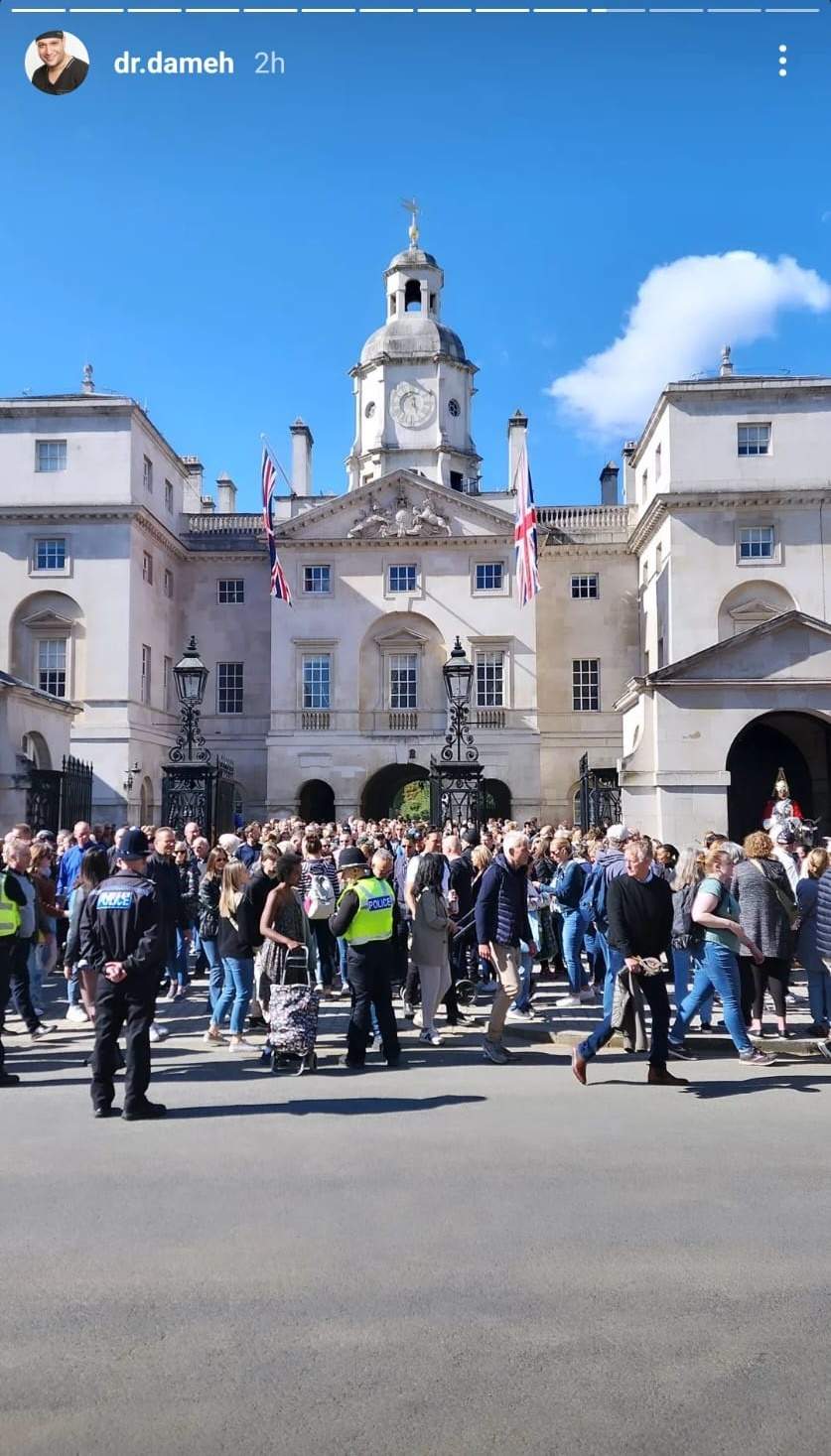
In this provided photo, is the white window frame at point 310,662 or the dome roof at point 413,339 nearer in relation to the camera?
the white window frame at point 310,662

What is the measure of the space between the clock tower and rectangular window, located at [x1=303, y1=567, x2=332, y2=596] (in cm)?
846

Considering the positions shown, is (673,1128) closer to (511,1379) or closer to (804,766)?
(511,1379)

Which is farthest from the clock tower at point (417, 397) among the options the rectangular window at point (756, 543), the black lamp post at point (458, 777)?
the black lamp post at point (458, 777)

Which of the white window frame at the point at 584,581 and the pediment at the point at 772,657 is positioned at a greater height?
the white window frame at the point at 584,581

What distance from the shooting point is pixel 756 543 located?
38219mm

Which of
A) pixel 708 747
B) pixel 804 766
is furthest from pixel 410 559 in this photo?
pixel 708 747

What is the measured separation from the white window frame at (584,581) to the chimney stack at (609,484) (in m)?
5.94

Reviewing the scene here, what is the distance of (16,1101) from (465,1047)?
4235 millimetres

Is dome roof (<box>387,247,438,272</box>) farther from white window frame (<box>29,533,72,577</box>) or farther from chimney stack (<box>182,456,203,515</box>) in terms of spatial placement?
white window frame (<box>29,533,72,577</box>)

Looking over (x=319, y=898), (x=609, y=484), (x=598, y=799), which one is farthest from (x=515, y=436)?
(x=319, y=898)

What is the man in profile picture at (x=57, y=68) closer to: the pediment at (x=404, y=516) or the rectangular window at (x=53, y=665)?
the rectangular window at (x=53, y=665)

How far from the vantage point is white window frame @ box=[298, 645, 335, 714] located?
143 feet

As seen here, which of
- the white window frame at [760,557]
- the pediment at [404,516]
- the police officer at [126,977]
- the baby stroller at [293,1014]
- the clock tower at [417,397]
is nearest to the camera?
the police officer at [126,977]

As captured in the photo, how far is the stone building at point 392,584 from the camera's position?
38.2 meters
